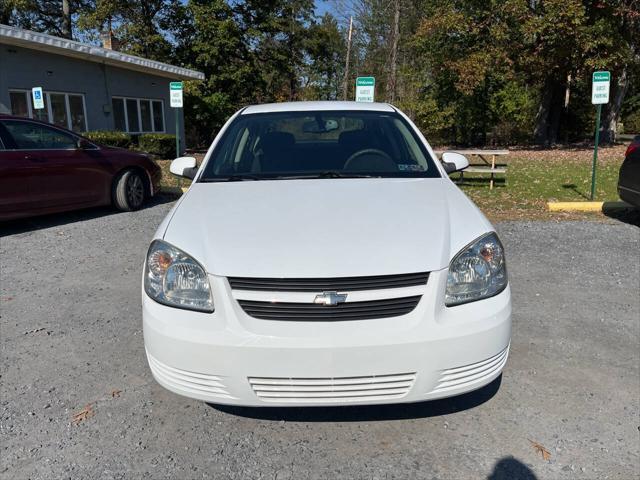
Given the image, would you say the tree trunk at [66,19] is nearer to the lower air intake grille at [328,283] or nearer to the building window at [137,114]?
the building window at [137,114]

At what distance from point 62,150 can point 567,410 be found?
7.18 m

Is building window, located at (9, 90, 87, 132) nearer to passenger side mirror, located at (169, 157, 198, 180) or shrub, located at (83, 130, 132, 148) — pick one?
shrub, located at (83, 130, 132, 148)

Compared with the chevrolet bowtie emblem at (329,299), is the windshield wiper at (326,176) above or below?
above

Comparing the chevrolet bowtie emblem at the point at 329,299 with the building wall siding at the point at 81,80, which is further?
the building wall siding at the point at 81,80

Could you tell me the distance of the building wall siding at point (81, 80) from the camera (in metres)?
14.6

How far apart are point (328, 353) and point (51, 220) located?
7112 mm

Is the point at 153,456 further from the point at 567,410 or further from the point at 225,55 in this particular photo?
the point at 225,55

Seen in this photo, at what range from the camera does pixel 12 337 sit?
373 centimetres

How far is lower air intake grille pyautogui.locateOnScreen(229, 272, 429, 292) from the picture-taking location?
2158 mm

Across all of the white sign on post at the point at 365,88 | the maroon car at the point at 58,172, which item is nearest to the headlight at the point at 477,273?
the maroon car at the point at 58,172

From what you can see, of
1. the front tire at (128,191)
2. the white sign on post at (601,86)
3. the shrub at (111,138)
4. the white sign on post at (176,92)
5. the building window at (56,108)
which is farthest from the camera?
the shrub at (111,138)

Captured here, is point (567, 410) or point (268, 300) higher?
point (268, 300)

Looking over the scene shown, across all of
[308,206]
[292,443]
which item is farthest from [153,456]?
[308,206]

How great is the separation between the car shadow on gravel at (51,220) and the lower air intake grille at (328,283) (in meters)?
6.25
